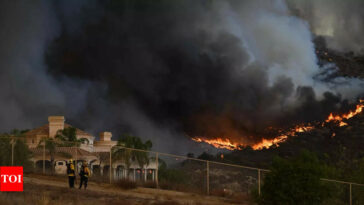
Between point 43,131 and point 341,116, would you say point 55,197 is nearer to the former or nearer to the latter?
point 43,131

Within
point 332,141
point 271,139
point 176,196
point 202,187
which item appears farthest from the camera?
point 332,141

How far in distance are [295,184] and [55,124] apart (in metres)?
79.8

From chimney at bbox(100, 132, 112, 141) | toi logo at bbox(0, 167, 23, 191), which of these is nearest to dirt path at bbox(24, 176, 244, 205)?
toi logo at bbox(0, 167, 23, 191)

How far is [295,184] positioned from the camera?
2622 cm

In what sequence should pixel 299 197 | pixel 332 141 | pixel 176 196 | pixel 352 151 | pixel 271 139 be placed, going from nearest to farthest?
pixel 299 197 < pixel 176 196 < pixel 271 139 < pixel 352 151 < pixel 332 141

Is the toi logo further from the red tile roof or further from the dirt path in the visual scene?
the red tile roof

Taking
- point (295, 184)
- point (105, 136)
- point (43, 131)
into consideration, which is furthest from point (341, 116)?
point (295, 184)

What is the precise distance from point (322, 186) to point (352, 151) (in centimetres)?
11783

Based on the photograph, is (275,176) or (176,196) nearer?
(275,176)

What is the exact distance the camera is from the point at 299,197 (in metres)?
26.4

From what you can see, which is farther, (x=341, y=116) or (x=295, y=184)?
(x=341, y=116)

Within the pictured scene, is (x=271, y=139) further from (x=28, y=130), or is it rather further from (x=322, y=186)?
(x=322, y=186)

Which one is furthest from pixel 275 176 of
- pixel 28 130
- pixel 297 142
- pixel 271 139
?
pixel 297 142

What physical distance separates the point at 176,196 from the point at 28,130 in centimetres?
8432
